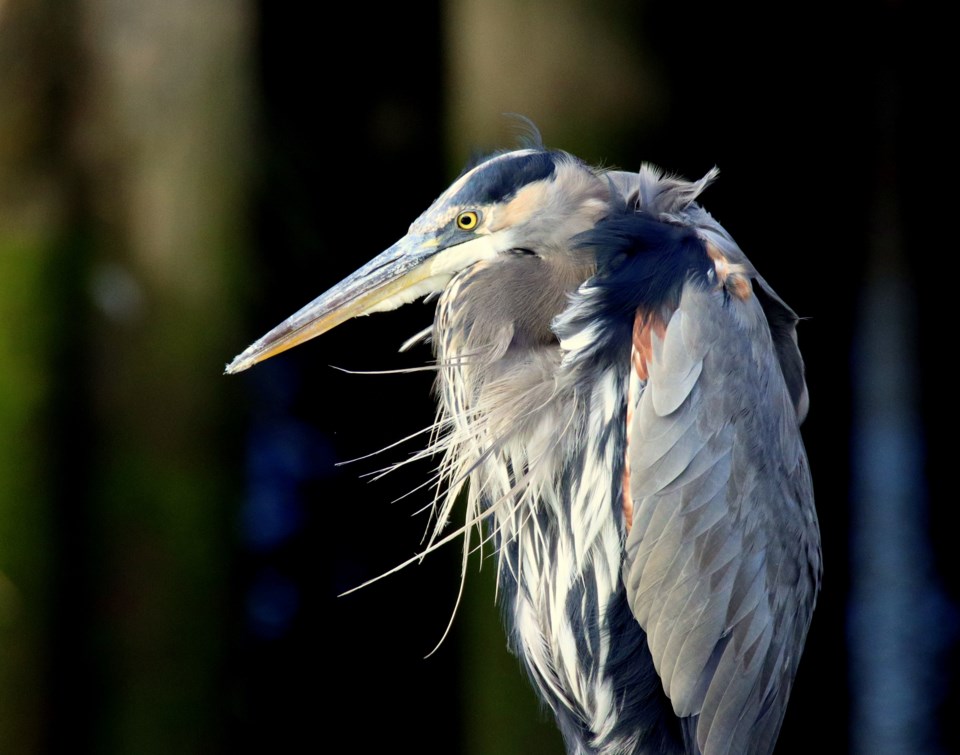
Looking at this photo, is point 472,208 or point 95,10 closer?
point 472,208

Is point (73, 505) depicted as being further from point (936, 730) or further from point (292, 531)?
point (936, 730)

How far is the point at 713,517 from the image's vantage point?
108 cm

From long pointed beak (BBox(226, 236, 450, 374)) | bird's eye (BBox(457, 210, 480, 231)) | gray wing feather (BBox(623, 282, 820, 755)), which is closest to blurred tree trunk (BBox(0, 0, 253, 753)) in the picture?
long pointed beak (BBox(226, 236, 450, 374))

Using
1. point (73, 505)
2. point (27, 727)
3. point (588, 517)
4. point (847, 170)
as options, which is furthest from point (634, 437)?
point (27, 727)

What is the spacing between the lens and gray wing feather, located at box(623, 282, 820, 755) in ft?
3.45

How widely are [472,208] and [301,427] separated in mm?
825

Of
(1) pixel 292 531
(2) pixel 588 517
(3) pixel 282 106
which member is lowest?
(1) pixel 292 531

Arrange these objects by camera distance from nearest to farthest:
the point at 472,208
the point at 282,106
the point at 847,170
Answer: the point at 472,208
the point at 847,170
the point at 282,106

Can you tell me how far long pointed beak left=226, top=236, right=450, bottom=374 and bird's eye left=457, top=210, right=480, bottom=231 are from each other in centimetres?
5

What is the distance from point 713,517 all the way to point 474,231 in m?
0.43

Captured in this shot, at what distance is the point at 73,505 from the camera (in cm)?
176

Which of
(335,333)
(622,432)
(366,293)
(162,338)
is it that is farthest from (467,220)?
(162,338)

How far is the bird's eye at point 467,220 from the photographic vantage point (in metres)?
1.16

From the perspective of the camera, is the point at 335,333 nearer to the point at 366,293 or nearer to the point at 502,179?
the point at 366,293
